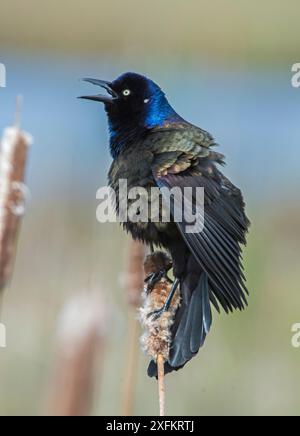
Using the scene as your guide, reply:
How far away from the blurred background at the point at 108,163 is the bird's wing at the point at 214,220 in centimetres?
32

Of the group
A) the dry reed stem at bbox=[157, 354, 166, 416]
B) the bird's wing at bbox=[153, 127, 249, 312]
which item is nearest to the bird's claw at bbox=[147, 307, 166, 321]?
the dry reed stem at bbox=[157, 354, 166, 416]

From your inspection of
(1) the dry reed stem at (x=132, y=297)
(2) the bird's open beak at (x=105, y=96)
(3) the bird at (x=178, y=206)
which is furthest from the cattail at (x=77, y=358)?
(2) the bird's open beak at (x=105, y=96)

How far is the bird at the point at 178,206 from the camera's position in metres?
2.71

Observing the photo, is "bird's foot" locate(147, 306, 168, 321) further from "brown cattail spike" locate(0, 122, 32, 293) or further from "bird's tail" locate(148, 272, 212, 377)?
"brown cattail spike" locate(0, 122, 32, 293)

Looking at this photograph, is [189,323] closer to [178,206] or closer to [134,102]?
[178,206]

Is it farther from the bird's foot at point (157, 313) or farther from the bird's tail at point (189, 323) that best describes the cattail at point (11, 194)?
the bird's tail at point (189, 323)

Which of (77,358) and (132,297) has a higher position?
(132,297)

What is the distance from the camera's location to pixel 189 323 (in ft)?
8.91

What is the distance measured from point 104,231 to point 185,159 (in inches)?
42.9

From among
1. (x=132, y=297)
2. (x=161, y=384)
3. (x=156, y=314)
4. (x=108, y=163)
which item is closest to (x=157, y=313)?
(x=156, y=314)

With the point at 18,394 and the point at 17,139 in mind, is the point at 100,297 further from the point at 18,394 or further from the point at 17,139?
the point at 18,394

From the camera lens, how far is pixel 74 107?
631 cm

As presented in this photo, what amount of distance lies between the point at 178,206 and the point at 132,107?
26.5 inches
